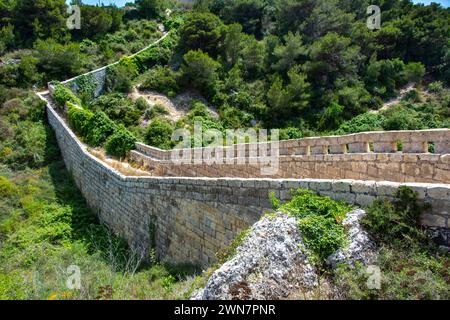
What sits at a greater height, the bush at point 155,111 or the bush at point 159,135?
the bush at point 155,111

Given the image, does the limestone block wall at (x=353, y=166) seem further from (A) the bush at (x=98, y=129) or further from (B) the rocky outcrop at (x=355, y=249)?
(A) the bush at (x=98, y=129)

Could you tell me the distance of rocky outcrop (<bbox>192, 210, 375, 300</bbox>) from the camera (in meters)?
4.41

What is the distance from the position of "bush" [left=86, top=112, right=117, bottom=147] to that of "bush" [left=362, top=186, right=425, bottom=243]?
14.7 m

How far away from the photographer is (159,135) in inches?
815

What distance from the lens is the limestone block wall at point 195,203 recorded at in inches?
196

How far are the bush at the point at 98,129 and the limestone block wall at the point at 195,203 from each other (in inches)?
156

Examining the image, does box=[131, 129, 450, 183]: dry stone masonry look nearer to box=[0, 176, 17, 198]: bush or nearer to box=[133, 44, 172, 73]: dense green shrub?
box=[0, 176, 17, 198]: bush

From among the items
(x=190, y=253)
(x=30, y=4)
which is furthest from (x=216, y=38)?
(x=190, y=253)

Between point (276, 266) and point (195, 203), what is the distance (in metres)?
3.72

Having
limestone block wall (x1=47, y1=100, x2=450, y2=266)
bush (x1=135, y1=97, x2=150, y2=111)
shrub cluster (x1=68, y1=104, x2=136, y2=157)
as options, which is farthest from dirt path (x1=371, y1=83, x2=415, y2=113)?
limestone block wall (x1=47, y1=100, x2=450, y2=266)

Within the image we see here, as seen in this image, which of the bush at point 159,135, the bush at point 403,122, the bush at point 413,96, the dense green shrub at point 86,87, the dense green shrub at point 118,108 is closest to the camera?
the bush at point 403,122

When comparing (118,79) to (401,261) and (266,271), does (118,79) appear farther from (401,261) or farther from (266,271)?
(401,261)

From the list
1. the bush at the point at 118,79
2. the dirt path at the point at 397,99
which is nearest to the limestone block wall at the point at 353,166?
the bush at the point at 118,79
